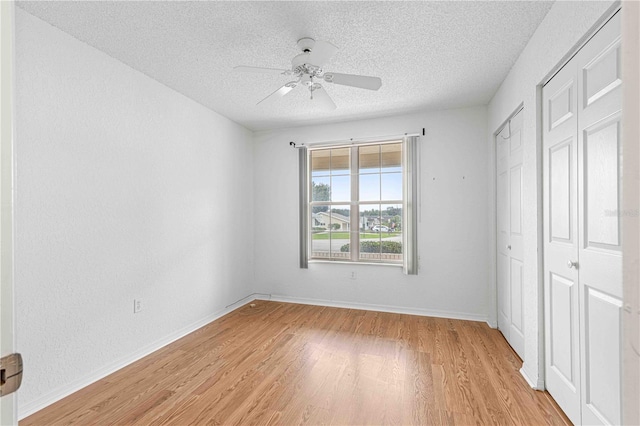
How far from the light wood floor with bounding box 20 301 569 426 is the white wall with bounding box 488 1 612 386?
0.35 metres

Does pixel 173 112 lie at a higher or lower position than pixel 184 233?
higher

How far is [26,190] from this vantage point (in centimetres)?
196

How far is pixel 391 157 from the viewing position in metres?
4.11

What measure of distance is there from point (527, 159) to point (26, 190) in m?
→ 3.56

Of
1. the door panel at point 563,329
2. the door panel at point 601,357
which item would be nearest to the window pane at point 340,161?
the door panel at point 563,329

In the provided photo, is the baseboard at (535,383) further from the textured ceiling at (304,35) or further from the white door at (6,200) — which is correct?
the white door at (6,200)

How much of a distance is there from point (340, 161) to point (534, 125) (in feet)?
8.13

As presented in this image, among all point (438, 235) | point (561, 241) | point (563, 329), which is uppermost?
point (561, 241)

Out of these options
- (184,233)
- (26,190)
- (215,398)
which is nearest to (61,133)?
(26,190)

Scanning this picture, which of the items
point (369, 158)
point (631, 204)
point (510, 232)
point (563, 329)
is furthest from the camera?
point (369, 158)

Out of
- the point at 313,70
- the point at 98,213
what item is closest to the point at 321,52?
the point at 313,70

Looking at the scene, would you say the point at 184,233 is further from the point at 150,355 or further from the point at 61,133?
the point at 61,133

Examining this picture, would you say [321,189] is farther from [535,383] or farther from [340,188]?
[535,383]

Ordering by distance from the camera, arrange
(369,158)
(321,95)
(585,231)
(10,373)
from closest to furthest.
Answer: (10,373), (585,231), (321,95), (369,158)
